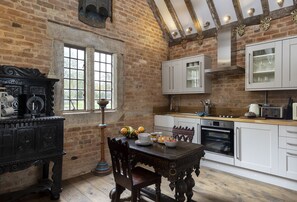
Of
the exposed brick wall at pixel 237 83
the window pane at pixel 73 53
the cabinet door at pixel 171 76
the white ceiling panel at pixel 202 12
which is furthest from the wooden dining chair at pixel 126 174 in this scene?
the white ceiling panel at pixel 202 12

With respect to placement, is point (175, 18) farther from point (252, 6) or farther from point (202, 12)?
point (252, 6)

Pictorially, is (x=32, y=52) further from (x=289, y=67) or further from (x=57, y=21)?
(x=289, y=67)

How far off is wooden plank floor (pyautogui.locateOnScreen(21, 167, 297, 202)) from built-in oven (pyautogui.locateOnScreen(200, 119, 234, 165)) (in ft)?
1.29

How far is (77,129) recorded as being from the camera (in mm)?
3463

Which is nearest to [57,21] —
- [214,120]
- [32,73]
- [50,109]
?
[32,73]

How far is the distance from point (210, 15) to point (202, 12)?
0.20m

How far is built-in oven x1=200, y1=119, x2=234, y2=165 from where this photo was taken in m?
3.62

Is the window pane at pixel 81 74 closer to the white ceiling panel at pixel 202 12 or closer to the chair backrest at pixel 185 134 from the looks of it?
the chair backrest at pixel 185 134

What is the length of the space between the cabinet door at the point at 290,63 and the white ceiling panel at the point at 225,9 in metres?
1.31

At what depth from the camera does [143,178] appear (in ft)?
7.11

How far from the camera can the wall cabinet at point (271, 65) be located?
3240mm

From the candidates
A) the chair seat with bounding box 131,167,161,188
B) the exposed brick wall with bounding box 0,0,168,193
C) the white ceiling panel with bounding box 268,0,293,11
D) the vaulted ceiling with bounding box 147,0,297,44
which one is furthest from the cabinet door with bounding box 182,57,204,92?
the chair seat with bounding box 131,167,161,188

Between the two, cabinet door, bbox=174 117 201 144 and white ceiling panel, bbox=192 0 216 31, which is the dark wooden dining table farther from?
white ceiling panel, bbox=192 0 216 31

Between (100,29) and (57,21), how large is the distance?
822 millimetres
